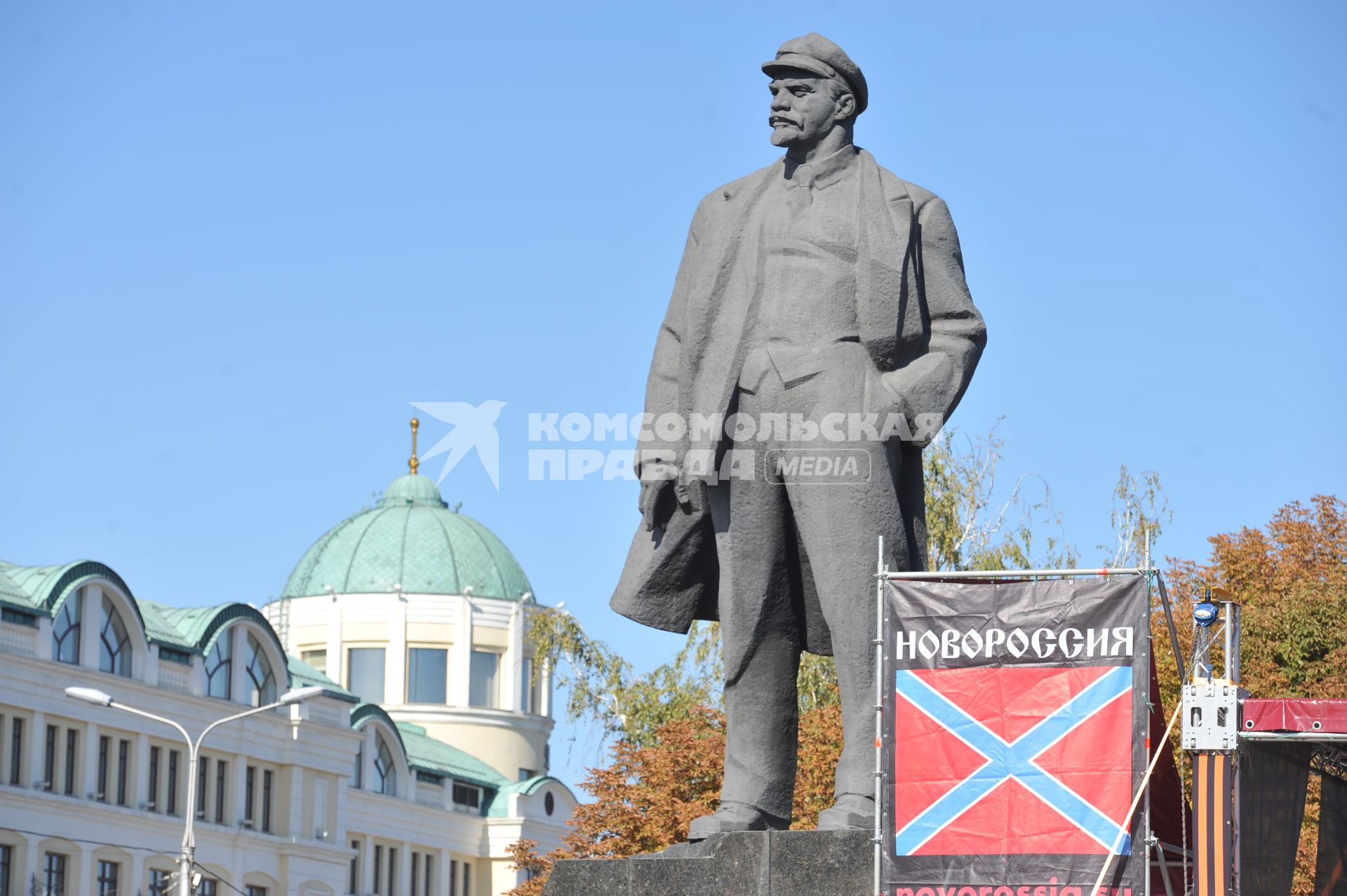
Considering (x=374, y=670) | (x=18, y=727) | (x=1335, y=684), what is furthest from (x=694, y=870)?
(x=374, y=670)

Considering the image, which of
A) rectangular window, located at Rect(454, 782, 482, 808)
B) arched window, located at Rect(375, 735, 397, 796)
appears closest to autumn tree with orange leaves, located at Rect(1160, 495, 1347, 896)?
arched window, located at Rect(375, 735, 397, 796)

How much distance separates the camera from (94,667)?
54.7m

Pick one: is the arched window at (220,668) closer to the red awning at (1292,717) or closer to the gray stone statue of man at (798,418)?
the gray stone statue of man at (798,418)

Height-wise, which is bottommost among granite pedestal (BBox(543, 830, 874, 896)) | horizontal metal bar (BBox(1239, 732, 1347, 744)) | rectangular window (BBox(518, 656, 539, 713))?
granite pedestal (BBox(543, 830, 874, 896))

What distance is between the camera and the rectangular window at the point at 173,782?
2311 inches

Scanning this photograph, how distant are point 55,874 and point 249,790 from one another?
355 inches

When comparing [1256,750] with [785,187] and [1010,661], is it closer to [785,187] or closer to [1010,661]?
[1010,661]

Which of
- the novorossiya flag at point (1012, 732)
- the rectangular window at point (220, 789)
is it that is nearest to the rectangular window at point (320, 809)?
the rectangular window at point (220, 789)

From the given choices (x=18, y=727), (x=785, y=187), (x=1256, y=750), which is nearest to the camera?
(x=785, y=187)

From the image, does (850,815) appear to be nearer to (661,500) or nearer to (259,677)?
(661,500)

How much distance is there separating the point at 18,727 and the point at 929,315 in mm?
44787


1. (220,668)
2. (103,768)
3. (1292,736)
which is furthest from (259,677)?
(1292,736)

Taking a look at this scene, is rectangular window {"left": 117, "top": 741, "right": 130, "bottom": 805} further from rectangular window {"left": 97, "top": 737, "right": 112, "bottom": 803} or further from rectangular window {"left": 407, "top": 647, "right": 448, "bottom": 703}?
rectangular window {"left": 407, "top": 647, "right": 448, "bottom": 703}

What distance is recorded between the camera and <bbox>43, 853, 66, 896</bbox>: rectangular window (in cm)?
5275
